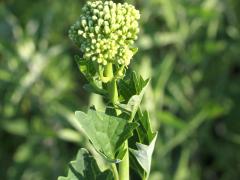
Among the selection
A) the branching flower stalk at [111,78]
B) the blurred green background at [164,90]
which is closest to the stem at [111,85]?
the branching flower stalk at [111,78]

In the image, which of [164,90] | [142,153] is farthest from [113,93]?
[164,90]

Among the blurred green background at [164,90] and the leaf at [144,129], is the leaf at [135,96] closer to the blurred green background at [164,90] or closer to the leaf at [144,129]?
the leaf at [144,129]

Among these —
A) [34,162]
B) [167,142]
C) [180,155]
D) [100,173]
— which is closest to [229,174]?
[180,155]

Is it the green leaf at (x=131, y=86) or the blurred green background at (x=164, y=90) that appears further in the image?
the blurred green background at (x=164, y=90)

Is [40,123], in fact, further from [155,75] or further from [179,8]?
[179,8]

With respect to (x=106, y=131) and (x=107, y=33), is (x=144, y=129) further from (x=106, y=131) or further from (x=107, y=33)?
(x=107, y=33)

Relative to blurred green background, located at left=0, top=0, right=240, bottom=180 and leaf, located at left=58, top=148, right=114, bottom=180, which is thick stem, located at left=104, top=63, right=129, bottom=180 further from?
blurred green background, located at left=0, top=0, right=240, bottom=180

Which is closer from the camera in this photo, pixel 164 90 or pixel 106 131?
pixel 106 131
